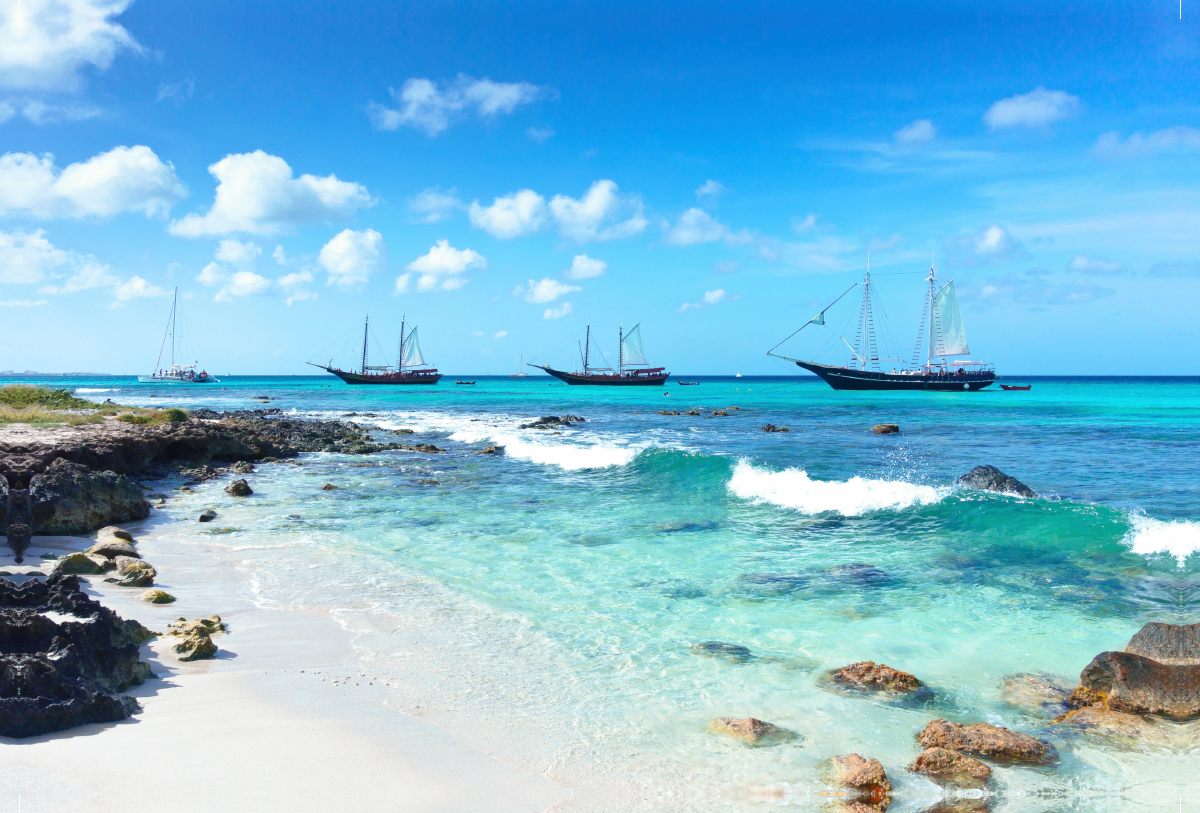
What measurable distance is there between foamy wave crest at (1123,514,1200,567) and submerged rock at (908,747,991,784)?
828cm

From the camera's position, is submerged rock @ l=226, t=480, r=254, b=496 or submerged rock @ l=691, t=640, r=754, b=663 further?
submerged rock @ l=226, t=480, r=254, b=496

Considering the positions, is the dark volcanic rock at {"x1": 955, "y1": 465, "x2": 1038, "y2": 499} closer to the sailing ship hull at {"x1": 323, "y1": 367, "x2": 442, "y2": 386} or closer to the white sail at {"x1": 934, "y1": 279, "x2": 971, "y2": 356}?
the white sail at {"x1": 934, "y1": 279, "x2": 971, "y2": 356}

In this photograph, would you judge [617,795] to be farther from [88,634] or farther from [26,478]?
[26,478]

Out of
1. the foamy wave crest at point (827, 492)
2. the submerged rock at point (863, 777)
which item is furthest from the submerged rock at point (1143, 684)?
the foamy wave crest at point (827, 492)

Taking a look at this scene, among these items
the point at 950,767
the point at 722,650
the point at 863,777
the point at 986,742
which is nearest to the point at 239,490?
the point at 722,650

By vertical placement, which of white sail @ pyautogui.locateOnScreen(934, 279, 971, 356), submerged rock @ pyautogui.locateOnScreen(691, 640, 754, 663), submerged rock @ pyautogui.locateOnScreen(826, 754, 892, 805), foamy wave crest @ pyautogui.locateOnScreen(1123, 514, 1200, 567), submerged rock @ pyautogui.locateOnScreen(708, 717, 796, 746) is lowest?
submerged rock @ pyautogui.locateOnScreen(691, 640, 754, 663)

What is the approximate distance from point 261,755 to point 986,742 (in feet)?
17.0

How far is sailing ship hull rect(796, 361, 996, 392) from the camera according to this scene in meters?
83.6

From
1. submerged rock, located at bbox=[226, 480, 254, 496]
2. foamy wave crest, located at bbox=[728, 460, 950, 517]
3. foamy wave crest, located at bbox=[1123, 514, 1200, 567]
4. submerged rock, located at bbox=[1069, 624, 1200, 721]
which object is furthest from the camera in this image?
submerged rock, located at bbox=[226, 480, 254, 496]

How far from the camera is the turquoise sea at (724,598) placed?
4.96 metres

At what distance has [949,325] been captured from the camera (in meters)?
83.4

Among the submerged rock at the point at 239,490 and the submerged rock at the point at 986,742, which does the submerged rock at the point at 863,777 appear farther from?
the submerged rock at the point at 239,490

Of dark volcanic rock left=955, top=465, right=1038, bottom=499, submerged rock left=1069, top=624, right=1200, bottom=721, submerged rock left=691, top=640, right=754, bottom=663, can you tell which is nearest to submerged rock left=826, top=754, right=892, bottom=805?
submerged rock left=691, top=640, right=754, bottom=663

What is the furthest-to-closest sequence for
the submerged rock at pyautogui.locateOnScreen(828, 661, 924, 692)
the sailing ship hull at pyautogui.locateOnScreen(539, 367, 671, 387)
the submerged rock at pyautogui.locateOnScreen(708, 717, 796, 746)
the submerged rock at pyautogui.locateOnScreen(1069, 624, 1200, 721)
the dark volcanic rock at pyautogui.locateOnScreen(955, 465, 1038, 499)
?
the sailing ship hull at pyautogui.locateOnScreen(539, 367, 671, 387) → the dark volcanic rock at pyautogui.locateOnScreen(955, 465, 1038, 499) → the submerged rock at pyautogui.locateOnScreen(828, 661, 924, 692) → the submerged rock at pyautogui.locateOnScreen(1069, 624, 1200, 721) → the submerged rock at pyautogui.locateOnScreen(708, 717, 796, 746)
